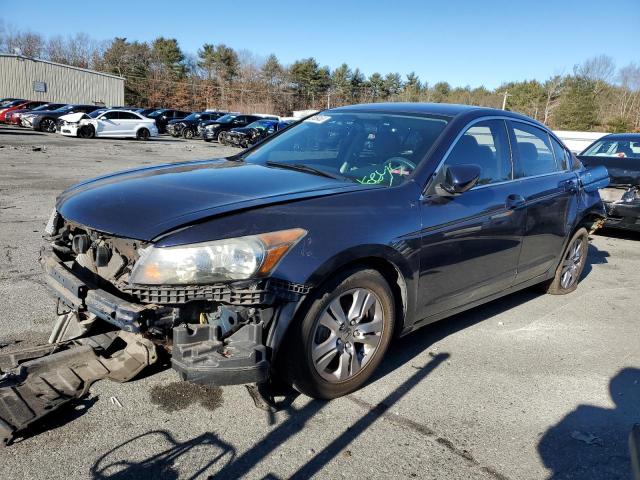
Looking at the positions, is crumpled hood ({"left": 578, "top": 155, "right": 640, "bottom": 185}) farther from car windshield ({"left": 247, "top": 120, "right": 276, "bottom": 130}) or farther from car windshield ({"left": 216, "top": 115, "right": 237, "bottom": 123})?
car windshield ({"left": 216, "top": 115, "right": 237, "bottom": 123})

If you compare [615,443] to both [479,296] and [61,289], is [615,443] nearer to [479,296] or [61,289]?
[479,296]

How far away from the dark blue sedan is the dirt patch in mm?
282

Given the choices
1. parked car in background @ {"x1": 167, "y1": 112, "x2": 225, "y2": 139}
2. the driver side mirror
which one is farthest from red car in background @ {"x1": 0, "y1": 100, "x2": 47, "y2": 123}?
the driver side mirror

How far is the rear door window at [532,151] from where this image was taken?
4496 millimetres

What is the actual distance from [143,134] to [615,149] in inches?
928

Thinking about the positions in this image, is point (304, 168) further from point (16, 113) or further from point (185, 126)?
point (16, 113)

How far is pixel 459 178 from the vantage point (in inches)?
135

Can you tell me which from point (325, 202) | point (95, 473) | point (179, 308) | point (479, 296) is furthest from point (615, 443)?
point (95, 473)

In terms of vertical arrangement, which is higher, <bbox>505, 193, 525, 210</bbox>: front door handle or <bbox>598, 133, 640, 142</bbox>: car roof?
<bbox>598, 133, 640, 142</bbox>: car roof

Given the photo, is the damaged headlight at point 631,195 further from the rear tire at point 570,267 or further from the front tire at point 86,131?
the front tire at point 86,131

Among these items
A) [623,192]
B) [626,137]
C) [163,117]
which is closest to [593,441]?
[623,192]

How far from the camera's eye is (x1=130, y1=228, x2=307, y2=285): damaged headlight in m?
2.58

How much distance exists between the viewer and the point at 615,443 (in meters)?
2.98

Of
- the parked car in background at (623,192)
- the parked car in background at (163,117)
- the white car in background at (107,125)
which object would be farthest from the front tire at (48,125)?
the parked car in background at (623,192)
